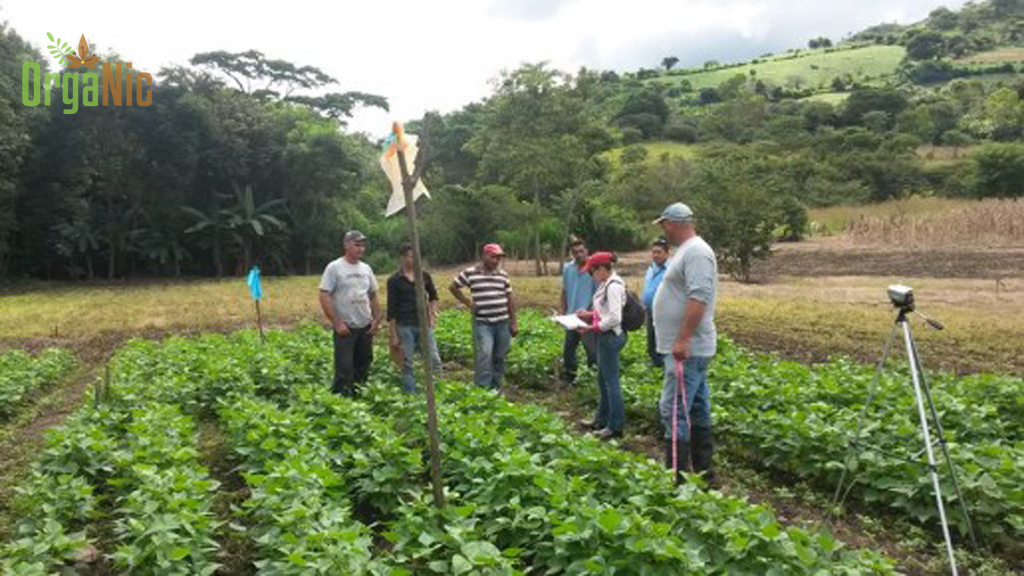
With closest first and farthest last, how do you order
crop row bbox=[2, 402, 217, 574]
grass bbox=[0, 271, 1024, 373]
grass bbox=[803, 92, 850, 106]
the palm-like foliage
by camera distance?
crop row bbox=[2, 402, 217, 574] → grass bbox=[0, 271, 1024, 373] → the palm-like foliage → grass bbox=[803, 92, 850, 106]

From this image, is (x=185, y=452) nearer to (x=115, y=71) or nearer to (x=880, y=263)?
(x=880, y=263)

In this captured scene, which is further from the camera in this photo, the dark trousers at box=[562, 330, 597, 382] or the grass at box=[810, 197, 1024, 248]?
the grass at box=[810, 197, 1024, 248]

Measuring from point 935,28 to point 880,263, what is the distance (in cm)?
12917

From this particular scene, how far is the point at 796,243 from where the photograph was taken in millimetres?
35219

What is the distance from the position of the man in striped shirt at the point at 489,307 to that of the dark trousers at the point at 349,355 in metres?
1.15

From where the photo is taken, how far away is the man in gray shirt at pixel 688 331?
5492 millimetres

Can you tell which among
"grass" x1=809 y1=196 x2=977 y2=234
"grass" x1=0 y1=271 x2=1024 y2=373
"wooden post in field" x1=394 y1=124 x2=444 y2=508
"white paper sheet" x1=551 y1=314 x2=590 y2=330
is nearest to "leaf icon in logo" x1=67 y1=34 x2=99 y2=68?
"grass" x1=0 y1=271 x2=1024 y2=373

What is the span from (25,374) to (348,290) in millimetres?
5902

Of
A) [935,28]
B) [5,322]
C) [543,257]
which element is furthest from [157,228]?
[935,28]

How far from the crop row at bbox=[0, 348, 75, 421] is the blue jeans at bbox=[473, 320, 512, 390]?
19.4 feet

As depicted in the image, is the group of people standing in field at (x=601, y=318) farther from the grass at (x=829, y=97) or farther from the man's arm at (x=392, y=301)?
the grass at (x=829, y=97)

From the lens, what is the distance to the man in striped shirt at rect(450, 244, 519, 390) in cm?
834

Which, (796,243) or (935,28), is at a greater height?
(935,28)

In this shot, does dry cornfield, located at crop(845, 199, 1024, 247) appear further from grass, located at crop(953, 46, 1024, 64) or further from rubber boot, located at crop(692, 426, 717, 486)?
grass, located at crop(953, 46, 1024, 64)
